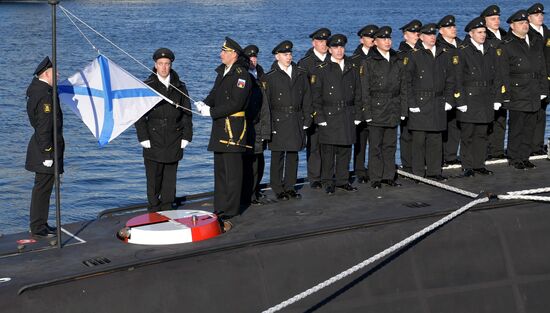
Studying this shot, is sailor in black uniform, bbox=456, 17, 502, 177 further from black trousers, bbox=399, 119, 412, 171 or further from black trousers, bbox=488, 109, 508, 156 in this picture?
black trousers, bbox=488, 109, 508, 156

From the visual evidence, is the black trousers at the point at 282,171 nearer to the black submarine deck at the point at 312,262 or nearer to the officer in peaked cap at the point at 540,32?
the black submarine deck at the point at 312,262

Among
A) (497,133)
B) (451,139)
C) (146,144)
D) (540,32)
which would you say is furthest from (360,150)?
(146,144)

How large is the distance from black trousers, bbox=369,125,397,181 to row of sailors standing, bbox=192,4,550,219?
13 mm

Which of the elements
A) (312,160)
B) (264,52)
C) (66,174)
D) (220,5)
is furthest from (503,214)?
(220,5)

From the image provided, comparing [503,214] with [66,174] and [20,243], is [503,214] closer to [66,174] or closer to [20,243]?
[20,243]

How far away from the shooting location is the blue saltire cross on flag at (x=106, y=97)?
10.0 meters

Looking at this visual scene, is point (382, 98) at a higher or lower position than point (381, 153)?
higher

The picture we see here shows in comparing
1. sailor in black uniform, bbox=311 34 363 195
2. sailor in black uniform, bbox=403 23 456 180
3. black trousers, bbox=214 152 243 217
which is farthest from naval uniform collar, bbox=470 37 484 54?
black trousers, bbox=214 152 243 217

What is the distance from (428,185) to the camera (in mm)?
12078

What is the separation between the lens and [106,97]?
A: 1019 centimetres

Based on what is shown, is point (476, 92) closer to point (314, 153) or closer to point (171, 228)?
point (314, 153)

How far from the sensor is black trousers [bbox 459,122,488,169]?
1266cm

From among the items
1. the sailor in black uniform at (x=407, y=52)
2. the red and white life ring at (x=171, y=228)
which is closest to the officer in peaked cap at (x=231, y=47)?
the red and white life ring at (x=171, y=228)

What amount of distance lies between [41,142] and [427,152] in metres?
5.13
